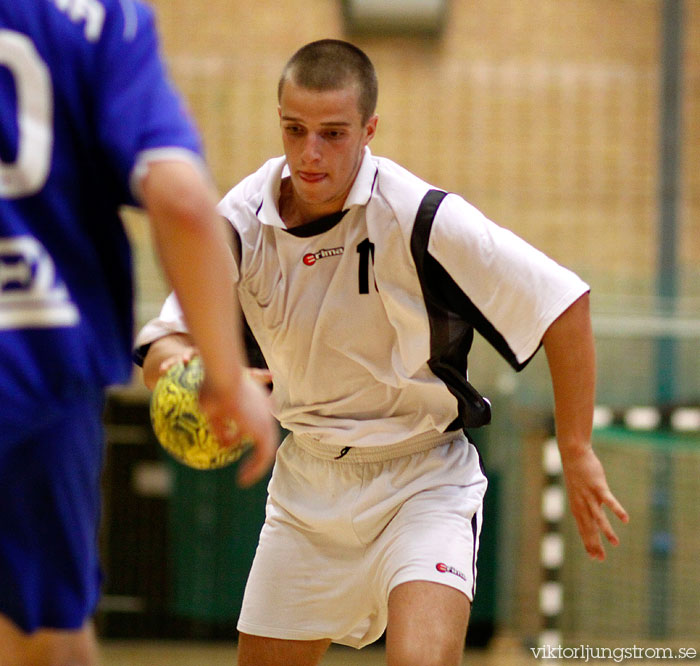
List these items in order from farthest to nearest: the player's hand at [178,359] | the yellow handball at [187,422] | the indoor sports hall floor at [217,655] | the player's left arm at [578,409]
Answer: the indoor sports hall floor at [217,655]
the player's left arm at [578,409]
the player's hand at [178,359]
the yellow handball at [187,422]

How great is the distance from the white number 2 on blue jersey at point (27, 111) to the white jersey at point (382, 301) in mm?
1540

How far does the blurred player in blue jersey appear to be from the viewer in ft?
5.70

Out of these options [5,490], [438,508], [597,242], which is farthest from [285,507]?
[597,242]

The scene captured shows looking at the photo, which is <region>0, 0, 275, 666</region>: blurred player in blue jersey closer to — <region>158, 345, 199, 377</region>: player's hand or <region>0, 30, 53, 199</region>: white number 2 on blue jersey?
<region>0, 30, 53, 199</region>: white number 2 on blue jersey

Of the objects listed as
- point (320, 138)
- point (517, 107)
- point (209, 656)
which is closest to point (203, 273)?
point (320, 138)

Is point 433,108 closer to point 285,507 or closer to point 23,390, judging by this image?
point 285,507

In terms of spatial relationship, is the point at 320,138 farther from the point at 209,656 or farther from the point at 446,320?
the point at 209,656

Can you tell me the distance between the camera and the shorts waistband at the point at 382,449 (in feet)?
11.2

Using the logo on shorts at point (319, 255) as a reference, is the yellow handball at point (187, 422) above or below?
below

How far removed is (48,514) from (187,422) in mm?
957

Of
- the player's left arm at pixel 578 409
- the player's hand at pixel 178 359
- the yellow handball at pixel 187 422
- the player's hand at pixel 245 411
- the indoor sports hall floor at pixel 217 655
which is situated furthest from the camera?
the indoor sports hall floor at pixel 217 655

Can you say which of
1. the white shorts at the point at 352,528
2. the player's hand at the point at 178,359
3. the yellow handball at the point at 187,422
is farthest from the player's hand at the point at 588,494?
the player's hand at the point at 178,359

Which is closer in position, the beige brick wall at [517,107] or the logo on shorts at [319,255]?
the logo on shorts at [319,255]

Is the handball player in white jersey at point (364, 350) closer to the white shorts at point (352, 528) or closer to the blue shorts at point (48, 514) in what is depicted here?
the white shorts at point (352, 528)
